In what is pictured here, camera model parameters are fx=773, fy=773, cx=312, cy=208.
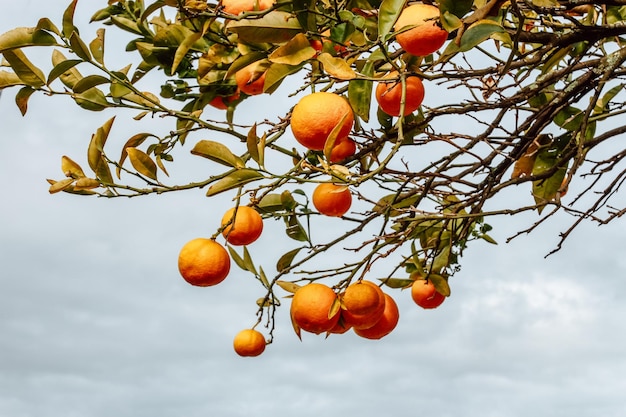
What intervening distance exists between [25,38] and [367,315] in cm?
98

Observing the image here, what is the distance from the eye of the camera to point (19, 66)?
1.78 meters

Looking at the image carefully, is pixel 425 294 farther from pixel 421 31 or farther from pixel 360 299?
pixel 421 31

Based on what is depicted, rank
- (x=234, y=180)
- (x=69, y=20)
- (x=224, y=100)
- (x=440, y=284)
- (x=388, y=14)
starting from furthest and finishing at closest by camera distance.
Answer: (x=440, y=284) → (x=224, y=100) → (x=69, y=20) → (x=234, y=180) → (x=388, y=14)

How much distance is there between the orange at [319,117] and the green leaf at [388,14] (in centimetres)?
17

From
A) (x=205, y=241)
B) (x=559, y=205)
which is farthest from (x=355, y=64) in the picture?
(x=559, y=205)

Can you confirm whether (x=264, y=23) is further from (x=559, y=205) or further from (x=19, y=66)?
(x=559, y=205)

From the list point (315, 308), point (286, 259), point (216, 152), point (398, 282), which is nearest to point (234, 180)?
point (216, 152)

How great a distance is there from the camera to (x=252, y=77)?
170 centimetres

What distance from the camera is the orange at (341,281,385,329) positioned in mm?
1764

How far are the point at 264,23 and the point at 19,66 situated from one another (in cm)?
67

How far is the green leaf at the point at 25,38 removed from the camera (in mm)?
1683

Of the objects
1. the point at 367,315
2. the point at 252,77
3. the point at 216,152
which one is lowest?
the point at 367,315

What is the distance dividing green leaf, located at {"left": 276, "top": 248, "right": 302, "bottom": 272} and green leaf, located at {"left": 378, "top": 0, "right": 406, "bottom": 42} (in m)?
0.83

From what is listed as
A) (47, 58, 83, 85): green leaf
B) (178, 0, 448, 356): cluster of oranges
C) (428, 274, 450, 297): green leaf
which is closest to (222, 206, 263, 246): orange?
(178, 0, 448, 356): cluster of oranges
